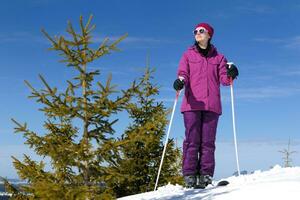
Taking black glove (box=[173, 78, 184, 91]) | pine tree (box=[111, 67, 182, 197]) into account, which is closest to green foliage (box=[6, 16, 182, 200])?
black glove (box=[173, 78, 184, 91])

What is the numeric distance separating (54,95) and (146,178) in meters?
7.17

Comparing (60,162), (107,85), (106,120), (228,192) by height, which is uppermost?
(107,85)

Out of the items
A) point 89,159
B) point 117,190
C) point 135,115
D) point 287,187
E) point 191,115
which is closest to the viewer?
point 287,187

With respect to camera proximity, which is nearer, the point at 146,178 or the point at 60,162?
the point at 60,162

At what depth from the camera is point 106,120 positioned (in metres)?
6.37

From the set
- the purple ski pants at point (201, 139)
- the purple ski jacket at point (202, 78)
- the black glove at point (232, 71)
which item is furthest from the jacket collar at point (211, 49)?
the purple ski pants at point (201, 139)

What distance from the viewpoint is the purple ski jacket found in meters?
8.12

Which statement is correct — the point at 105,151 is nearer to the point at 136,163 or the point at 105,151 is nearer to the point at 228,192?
the point at 228,192

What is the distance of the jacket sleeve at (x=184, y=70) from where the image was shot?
8258 mm

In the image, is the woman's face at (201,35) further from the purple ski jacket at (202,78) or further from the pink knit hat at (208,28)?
the purple ski jacket at (202,78)

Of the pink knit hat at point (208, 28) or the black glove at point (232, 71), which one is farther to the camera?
the pink knit hat at point (208, 28)

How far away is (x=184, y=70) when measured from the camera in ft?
27.2

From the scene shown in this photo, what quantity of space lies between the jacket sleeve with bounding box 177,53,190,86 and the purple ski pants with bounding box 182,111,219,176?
0.63m

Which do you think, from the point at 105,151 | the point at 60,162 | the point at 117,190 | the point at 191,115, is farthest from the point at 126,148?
the point at 117,190
